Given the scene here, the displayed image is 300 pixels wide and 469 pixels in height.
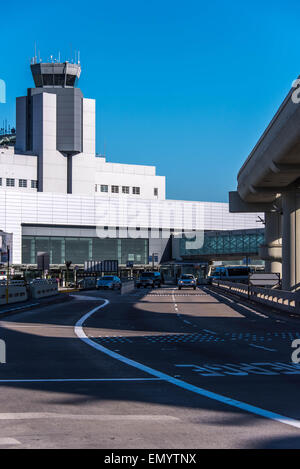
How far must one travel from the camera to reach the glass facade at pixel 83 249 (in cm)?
12075

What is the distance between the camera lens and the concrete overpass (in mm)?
33312

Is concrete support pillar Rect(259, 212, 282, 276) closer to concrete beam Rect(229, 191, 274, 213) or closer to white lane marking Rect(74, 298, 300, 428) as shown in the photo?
concrete beam Rect(229, 191, 274, 213)

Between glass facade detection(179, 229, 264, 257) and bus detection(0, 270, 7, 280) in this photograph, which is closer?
bus detection(0, 270, 7, 280)

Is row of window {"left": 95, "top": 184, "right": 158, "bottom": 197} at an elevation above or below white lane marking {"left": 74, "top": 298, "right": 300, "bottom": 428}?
above

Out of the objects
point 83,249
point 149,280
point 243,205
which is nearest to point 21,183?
point 83,249

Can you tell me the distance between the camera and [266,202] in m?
58.8

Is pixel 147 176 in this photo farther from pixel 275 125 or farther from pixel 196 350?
pixel 196 350

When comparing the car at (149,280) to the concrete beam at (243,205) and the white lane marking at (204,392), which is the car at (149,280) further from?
the white lane marking at (204,392)

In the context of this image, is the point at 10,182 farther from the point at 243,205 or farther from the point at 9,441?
the point at 9,441

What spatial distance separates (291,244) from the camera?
44.3 meters

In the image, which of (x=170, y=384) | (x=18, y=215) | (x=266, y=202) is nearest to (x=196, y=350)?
(x=170, y=384)

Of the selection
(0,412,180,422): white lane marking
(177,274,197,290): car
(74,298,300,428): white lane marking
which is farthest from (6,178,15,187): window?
(0,412,180,422): white lane marking

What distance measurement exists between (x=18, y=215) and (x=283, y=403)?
11041 cm

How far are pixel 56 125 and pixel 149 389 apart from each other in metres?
110
